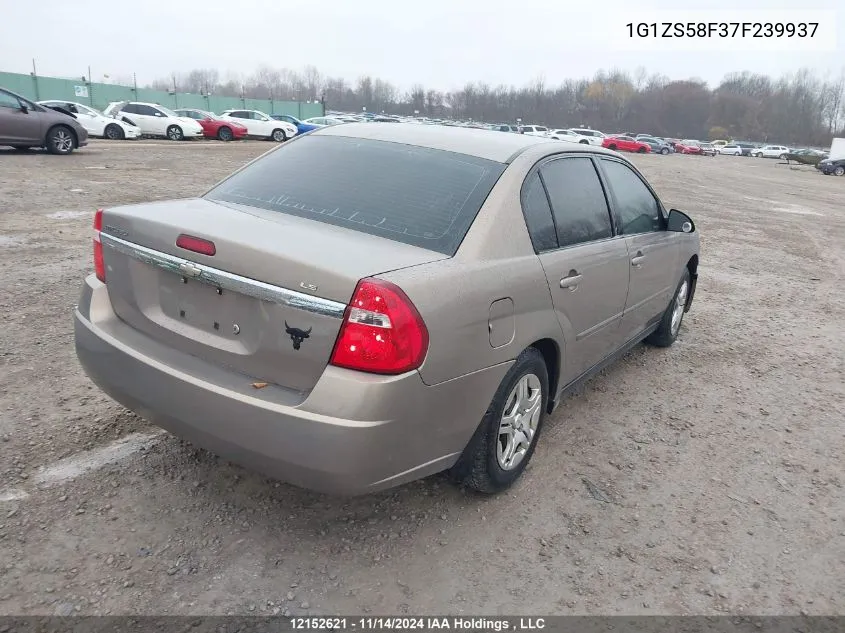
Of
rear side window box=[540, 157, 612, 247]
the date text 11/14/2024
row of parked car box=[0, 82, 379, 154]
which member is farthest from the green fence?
the date text 11/14/2024

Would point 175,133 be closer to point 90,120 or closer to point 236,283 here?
point 90,120

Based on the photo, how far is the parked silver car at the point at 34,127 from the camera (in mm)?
14836

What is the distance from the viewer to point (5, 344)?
437cm

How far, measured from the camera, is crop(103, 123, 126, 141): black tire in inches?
1025

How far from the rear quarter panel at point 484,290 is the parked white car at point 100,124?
1056 inches

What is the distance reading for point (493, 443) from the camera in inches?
114

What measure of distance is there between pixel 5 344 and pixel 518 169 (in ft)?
11.8

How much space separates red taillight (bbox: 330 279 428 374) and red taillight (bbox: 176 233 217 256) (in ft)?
2.11

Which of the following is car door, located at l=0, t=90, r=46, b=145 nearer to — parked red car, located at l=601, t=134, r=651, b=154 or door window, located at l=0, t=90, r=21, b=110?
door window, located at l=0, t=90, r=21, b=110

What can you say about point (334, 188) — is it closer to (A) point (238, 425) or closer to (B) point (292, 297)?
(B) point (292, 297)

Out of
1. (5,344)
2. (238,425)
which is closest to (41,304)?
(5,344)

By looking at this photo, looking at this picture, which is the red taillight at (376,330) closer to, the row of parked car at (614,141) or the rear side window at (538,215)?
the rear side window at (538,215)

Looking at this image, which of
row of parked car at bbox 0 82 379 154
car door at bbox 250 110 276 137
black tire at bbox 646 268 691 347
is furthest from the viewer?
car door at bbox 250 110 276 137

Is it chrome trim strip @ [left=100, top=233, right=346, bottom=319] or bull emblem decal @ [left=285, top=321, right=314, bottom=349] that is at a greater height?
chrome trim strip @ [left=100, top=233, right=346, bottom=319]
